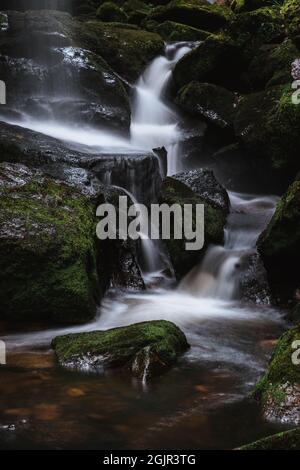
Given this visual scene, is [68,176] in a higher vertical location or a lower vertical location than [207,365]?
higher

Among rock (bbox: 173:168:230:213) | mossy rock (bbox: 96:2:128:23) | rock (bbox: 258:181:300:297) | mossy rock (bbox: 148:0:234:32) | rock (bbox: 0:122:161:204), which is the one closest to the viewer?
rock (bbox: 258:181:300:297)

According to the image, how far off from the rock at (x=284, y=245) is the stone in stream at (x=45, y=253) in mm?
2369

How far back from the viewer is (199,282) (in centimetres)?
803

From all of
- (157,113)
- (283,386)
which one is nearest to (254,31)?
(157,113)

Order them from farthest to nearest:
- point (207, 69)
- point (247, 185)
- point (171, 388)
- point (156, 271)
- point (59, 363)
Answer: point (207, 69)
point (247, 185)
point (156, 271)
point (59, 363)
point (171, 388)

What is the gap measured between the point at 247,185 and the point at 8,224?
280 inches

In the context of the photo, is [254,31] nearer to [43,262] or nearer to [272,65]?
[272,65]

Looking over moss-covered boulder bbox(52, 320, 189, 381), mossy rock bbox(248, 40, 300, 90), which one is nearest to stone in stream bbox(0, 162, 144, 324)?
moss-covered boulder bbox(52, 320, 189, 381)

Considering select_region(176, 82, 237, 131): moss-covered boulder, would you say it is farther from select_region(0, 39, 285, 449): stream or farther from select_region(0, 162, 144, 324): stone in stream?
select_region(0, 162, 144, 324): stone in stream

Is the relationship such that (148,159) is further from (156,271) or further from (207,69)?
(207,69)

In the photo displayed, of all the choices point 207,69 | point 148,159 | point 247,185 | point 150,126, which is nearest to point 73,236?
point 148,159

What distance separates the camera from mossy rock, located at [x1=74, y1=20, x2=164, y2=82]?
1441 centimetres

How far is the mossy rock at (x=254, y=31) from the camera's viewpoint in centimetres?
1334

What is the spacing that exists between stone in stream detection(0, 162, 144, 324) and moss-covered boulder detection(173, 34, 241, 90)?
7.85m
